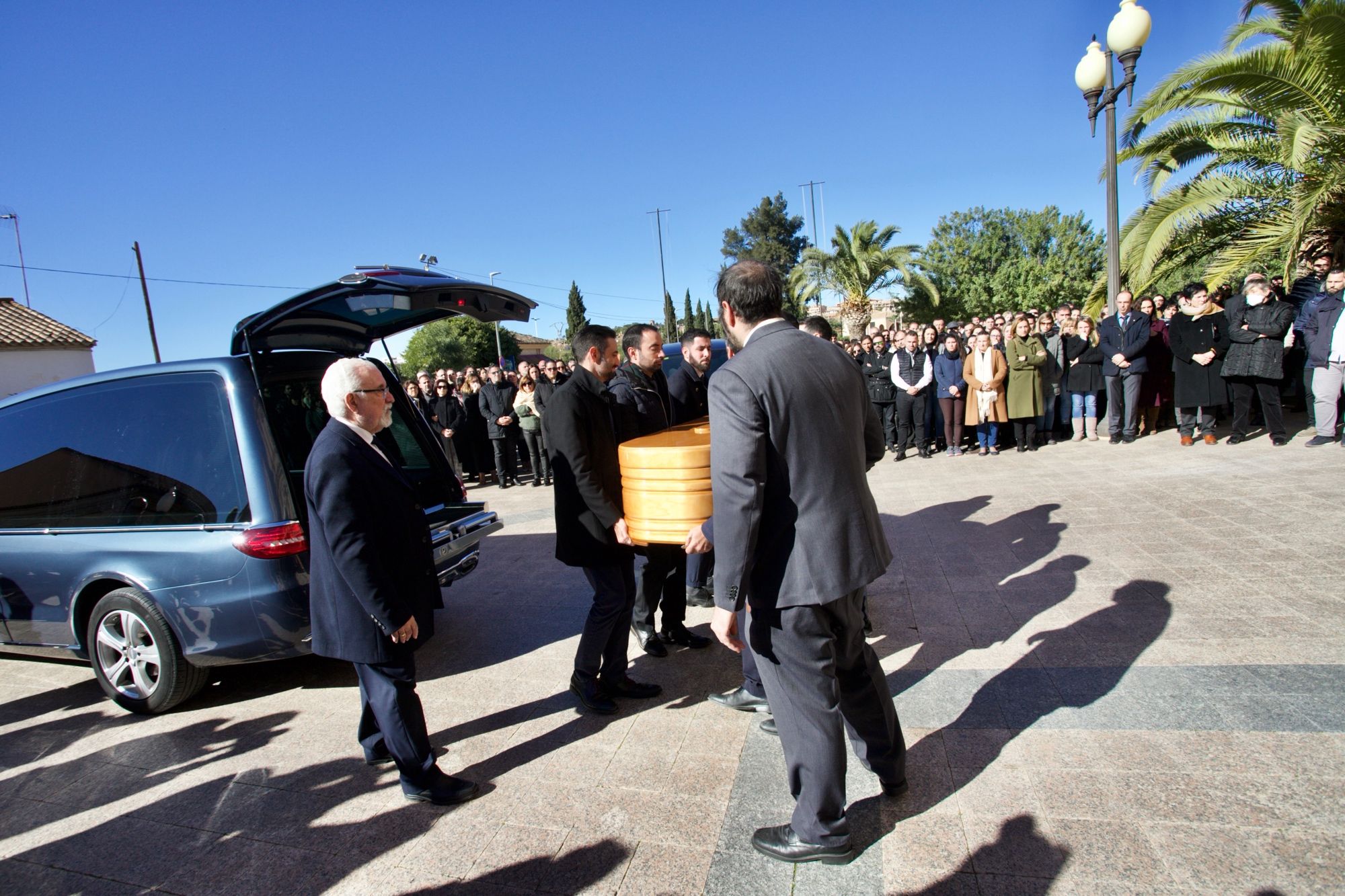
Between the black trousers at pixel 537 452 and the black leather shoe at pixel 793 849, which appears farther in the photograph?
the black trousers at pixel 537 452

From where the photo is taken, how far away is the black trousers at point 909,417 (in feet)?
34.7

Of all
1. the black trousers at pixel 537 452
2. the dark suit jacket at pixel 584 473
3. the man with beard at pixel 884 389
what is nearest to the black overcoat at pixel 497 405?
the black trousers at pixel 537 452

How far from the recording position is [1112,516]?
6105 mm

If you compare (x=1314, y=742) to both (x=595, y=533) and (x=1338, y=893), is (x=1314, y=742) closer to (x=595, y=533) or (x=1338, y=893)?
(x=1338, y=893)

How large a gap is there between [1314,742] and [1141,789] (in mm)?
780

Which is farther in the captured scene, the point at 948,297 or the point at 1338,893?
the point at 948,297

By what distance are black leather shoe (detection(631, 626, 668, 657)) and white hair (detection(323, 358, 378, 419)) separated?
7.27 feet

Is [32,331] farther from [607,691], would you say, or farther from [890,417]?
[607,691]

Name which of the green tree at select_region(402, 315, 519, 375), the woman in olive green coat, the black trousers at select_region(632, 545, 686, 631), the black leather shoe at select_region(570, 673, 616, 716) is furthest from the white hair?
the green tree at select_region(402, 315, 519, 375)

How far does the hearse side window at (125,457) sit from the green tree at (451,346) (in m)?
52.5

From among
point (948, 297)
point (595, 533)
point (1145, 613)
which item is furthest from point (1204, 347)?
point (948, 297)

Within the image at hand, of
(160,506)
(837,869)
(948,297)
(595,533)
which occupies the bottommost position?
(837,869)

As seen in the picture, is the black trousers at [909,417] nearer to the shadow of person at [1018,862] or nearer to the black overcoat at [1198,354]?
the black overcoat at [1198,354]

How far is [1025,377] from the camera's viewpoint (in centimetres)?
992
